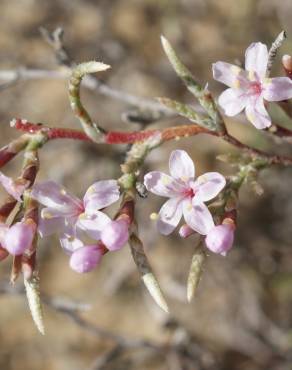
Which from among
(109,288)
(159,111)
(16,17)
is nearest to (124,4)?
(16,17)

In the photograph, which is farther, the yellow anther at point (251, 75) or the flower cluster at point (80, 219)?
the yellow anther at point (251, 75)

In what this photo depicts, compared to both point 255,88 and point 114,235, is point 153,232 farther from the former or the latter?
point 114,235

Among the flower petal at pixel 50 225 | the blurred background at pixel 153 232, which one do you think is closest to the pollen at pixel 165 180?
the flower petal at pixel 50 225

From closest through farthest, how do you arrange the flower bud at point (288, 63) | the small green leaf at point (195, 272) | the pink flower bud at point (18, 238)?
the pink flower bud at point (18, 238), the small green leaf at point (195, 272), the flower bud at point (288, 63)

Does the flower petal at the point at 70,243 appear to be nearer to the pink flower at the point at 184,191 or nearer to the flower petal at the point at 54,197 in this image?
the flower petal at the point at 54,197

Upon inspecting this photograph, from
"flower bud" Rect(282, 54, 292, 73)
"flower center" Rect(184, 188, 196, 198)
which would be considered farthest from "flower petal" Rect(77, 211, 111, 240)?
"flower bud" Rect(282, 54, 292, 73)

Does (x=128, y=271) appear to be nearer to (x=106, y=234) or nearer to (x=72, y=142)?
(x=72, y=142)

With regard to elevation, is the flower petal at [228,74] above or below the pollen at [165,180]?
above
